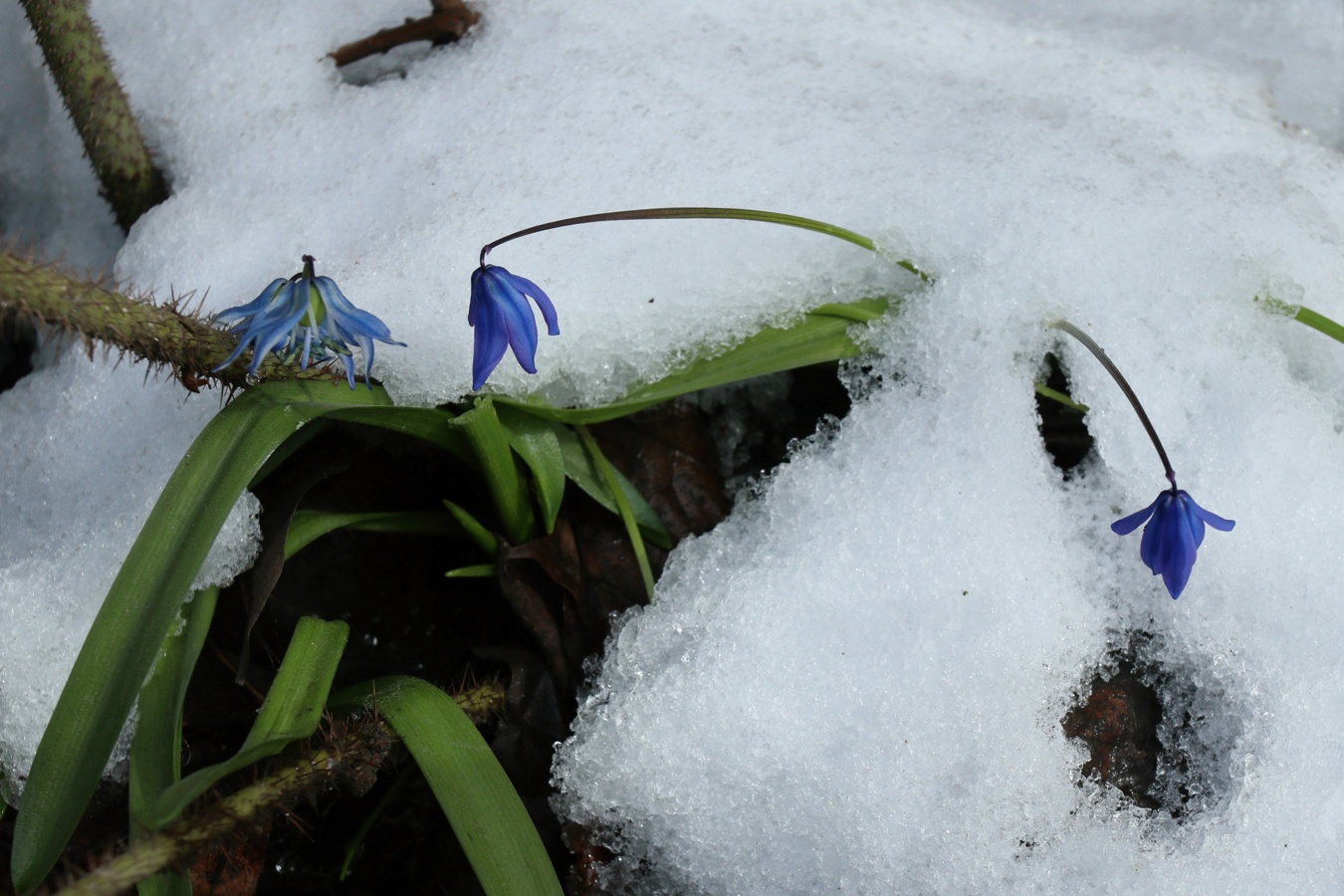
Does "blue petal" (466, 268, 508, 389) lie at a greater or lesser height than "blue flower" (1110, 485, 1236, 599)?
greater

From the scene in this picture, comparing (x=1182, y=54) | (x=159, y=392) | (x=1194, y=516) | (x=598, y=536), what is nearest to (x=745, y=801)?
(x=598, y=536)

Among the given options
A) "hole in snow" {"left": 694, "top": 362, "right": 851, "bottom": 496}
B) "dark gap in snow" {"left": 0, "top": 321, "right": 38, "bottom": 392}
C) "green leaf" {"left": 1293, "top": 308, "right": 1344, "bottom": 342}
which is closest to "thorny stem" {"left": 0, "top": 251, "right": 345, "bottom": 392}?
"hole in snow" {"left": 694, "top": 362, "right": 851, "bottom": 496}

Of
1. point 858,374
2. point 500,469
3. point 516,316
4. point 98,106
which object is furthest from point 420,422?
point 98,106

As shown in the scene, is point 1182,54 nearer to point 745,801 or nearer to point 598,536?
point 598,536

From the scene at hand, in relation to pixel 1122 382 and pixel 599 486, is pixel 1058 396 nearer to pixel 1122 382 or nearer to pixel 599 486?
pixel 1122 382

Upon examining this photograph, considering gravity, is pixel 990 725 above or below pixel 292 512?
below

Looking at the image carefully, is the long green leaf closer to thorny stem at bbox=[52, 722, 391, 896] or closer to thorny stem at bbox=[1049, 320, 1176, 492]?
thorny stem at bbox=[52, 722, 391, 896]

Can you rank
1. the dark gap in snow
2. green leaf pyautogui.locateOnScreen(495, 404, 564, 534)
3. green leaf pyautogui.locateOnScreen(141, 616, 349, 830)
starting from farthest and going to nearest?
the dark gap in snow → green leaf pyautogui.locateOnScreen(495, 404, 564, 534) → green leaf pyautogui.locateOnScreen(141, 616, 349, 830)
